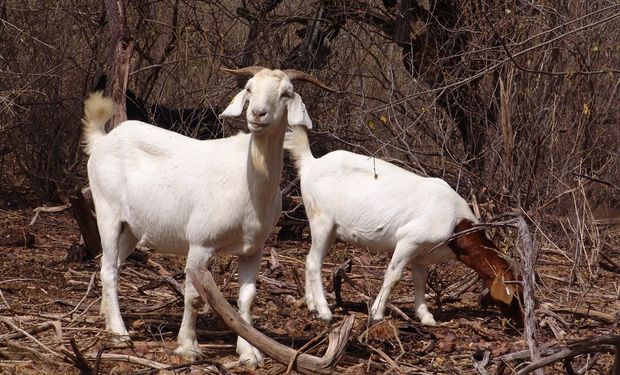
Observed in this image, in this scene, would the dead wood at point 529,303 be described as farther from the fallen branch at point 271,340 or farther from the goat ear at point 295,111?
the goat ear at point 295,111

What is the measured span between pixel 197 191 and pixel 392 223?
2240mm

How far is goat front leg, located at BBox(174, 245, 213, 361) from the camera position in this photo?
688cm

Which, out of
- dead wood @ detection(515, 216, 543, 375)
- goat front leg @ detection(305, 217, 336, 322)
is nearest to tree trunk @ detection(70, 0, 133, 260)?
goat front leg @ detection(305, 217, 336, 322)

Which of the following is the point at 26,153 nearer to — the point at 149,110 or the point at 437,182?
the point at 149,110

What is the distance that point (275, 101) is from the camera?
6.53 metres

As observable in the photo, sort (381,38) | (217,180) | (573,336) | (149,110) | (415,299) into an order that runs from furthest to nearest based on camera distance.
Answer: (381,38), (149,110), (415,299), (573,336), (217,180)

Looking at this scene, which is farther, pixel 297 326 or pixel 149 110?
pixel 149 110

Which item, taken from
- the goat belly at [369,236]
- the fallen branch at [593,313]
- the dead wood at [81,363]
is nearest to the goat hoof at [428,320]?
the goat belly at [369,236]

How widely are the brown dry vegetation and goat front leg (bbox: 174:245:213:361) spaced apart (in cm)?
12

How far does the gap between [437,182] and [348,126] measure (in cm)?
325

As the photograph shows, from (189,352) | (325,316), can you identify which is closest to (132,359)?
(189,352)

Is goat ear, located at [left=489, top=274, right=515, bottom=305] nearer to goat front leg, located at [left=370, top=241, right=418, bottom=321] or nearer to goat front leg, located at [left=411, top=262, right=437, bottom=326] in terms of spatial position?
goat front leg, located at [left=411, top=262, right=437, bottom=326]

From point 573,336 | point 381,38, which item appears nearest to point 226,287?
point 573,336

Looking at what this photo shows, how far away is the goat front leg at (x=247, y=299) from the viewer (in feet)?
22.5
